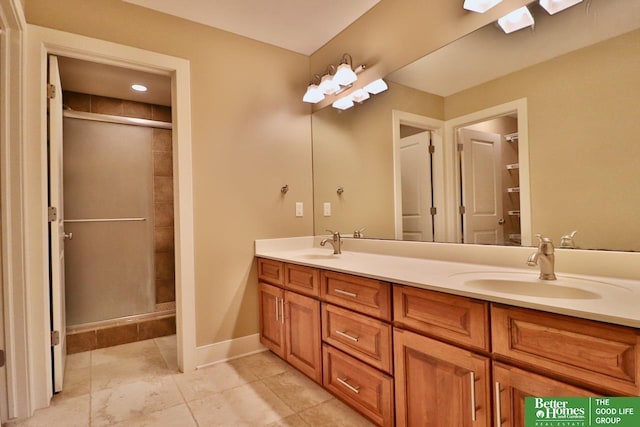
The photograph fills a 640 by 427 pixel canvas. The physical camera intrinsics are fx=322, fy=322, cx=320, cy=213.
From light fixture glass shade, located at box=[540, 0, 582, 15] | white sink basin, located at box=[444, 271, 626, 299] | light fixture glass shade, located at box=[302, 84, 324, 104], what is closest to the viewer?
white sink basin, located at box=[444, 271, 626, 299]

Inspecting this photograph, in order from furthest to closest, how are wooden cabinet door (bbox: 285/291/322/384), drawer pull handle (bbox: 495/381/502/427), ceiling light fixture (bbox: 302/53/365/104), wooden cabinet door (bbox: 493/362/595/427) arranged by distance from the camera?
ceiling light fixture (bbox: 302/53/365/104) < wooden cabinet door (bbox: 285/291/322/384) < drawer pull handle (bbox: 495/381/502/427) < wooden cabinet door (bbox: 493/362/595/427)

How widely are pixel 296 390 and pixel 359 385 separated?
54cm

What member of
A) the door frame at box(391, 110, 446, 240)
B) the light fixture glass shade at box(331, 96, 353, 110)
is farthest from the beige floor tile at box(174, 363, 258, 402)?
the light fixture glass shade at box(331, 96, 353, 110)

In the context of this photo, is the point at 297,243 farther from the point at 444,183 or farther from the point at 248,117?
the point at 444,183

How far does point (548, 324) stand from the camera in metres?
0.88

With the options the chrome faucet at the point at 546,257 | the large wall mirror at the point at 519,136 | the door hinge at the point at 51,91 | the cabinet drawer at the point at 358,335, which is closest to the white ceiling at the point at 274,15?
the large wall mirror at the point at 519,136

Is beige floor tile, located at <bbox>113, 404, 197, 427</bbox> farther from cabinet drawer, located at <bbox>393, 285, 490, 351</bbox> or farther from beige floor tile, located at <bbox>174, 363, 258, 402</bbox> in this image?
cabinet drawer, located at <bbox>393, 285, 490, 351</bbox>

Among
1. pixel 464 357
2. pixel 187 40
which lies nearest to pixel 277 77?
pixel 187 40

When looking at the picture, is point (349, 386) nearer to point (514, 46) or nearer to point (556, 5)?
point (514, 46)

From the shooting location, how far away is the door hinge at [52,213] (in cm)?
181

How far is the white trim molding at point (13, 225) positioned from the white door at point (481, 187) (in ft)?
7.68

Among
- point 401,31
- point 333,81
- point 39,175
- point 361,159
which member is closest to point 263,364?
point 361,159

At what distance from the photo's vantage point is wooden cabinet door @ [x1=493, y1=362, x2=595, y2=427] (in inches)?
34.6

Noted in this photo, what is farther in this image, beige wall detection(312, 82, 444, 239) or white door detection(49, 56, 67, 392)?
beige wall detection(312, 82, 444, 239)
